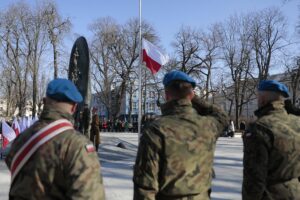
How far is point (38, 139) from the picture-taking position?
2807 mm

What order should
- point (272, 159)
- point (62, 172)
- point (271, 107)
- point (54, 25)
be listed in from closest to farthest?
point (62, 172) < point (272, 159) < point (271, 107) < point (54, 25)

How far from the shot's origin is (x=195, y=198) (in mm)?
3283

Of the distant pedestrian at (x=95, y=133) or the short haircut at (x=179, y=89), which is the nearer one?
the short haircut at (x=179, y=89)

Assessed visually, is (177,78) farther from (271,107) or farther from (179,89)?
(271,107)

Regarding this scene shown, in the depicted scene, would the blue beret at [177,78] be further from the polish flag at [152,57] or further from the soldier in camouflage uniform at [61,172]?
the polish flag at [152,57]

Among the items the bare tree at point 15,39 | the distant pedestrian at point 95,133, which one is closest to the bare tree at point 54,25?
the bare tree at point 15,39

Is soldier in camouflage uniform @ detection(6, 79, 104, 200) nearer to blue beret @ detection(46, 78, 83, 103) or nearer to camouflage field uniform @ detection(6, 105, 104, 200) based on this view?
camouflage field uniform @ detection(6, 105, 104, 200)

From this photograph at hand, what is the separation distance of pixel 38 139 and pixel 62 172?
278 millimetres

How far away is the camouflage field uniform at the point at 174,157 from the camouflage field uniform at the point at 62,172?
509 millimetres

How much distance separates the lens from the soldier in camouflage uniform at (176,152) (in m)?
3.20

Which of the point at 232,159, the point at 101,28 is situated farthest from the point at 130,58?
the point at 232,159

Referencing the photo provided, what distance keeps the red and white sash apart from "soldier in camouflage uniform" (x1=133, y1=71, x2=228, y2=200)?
2.20ft

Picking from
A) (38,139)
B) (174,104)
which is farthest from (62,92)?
(174,104)

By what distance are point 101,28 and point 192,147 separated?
57.4m
